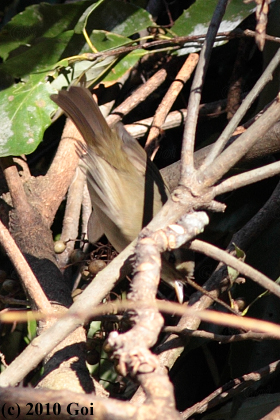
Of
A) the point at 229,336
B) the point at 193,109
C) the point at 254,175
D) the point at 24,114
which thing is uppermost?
the point at 24,114

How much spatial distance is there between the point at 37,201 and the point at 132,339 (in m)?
1.22

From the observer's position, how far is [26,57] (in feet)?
6.41

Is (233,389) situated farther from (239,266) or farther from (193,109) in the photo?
(193,109)

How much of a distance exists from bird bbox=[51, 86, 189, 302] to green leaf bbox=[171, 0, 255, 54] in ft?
1.75

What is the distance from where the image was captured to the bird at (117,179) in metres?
1.73

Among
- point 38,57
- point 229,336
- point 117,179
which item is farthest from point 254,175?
point 38,57

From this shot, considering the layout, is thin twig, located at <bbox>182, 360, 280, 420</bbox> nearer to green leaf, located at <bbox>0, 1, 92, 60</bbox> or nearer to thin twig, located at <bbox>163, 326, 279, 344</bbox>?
thin twig, located at <bbox>163, 326, 279, 344</bbox>

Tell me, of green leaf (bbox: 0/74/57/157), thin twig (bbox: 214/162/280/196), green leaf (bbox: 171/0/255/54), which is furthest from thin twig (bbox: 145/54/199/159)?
thin twig (bbox: 214/162/280/196)

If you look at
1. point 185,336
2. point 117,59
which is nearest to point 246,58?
point 117,59

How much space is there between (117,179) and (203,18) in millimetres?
→ 754

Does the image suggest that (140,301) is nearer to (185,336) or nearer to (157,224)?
(157,224)

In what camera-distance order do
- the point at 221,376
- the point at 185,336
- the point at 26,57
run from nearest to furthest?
the point at 185,336
the point at 221,376
the point at 26,57

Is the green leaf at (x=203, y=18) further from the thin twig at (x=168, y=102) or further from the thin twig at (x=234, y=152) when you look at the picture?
the thin twig at (x=234, y=152)

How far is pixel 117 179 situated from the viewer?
6.24ft
